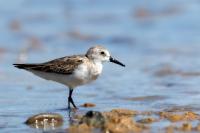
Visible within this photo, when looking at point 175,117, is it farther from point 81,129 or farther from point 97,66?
point 97,66

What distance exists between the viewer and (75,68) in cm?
889

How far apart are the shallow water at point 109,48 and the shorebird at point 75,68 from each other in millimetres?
418

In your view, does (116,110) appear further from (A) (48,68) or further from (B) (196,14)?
(B) (196,14)

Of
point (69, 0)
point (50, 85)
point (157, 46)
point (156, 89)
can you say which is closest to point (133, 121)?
point (156, 89)

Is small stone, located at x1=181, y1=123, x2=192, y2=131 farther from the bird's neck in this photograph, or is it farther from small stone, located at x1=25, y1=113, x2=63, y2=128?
the bird's neck

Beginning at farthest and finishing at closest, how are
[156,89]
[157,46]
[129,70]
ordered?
[157,46], [129,70], [156,89]

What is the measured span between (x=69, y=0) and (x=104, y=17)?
6.51 feet

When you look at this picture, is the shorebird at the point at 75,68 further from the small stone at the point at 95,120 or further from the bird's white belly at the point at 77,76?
the small stone at the point at 95,120

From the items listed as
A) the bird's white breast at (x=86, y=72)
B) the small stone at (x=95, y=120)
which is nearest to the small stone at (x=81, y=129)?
the small stone at (x=95, y=120)

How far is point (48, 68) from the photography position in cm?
899

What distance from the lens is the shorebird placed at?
29.2ft

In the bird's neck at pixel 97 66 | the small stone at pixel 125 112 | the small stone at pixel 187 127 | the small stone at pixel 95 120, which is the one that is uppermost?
the bird's neck at pixel 97 66

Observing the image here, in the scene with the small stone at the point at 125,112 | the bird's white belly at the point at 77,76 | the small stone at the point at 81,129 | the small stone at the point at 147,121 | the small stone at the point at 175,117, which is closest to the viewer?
the small stone at the point at 81,129

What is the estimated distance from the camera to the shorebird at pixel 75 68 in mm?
8898
